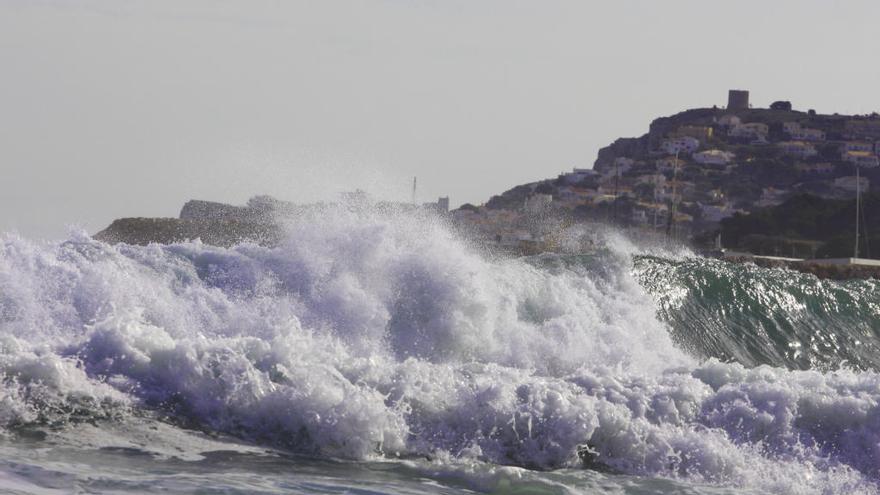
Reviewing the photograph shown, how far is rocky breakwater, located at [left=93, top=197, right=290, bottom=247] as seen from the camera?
106 ft

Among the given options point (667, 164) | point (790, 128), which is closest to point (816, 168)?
point (667, 164)

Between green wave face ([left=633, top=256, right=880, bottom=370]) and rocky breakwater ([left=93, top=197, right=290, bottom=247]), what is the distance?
889 centimetres

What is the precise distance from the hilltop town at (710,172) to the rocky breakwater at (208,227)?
175 feet

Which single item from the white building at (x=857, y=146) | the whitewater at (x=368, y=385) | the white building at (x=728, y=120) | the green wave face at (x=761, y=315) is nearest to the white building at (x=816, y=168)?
the white building at (x=857, y=146)

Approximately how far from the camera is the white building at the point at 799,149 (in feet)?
494

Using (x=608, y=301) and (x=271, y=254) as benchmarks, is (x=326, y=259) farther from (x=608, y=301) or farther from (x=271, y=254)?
(x=608, y=301)

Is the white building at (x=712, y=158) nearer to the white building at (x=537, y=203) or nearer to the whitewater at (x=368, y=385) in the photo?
the white building at (x=537, y=203)

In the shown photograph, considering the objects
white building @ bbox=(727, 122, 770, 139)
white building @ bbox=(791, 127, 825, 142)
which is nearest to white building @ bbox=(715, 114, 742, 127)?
white building @ bbox=(727, 122, 770, 139)

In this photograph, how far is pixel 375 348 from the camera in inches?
688

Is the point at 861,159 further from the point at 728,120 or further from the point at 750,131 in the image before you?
the point at 728,120

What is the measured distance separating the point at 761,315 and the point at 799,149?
430 ft

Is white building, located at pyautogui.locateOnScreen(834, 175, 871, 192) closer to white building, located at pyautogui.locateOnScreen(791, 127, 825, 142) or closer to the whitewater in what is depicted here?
white building, located at pyautogui.locateOnScreen(791, 127, 825, 142)

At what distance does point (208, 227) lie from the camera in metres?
35.2

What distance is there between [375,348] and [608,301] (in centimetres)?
524
